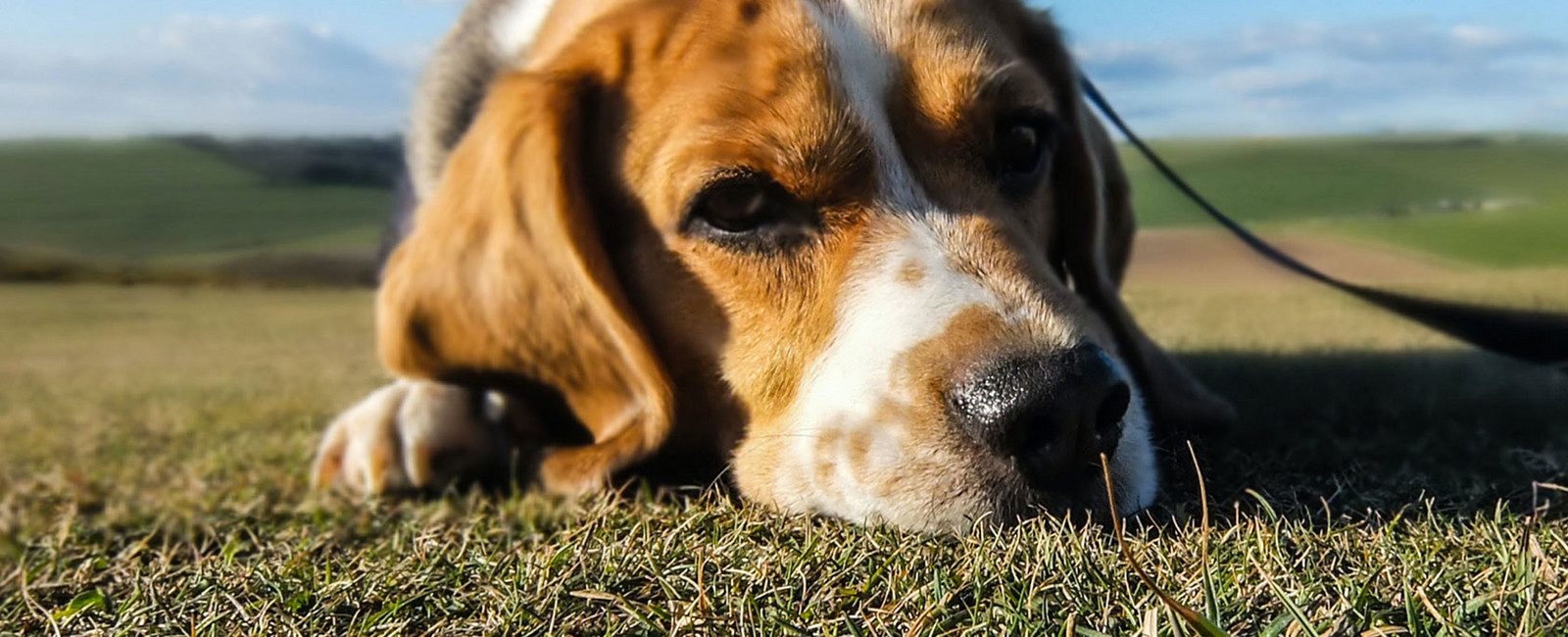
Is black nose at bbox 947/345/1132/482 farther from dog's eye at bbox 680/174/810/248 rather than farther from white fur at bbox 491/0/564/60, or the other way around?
white fur at bbox 491/0/564/60

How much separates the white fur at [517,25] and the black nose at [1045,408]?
7.36 ft

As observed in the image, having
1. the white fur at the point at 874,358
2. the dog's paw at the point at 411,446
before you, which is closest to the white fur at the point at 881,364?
the white fur at the point at 874,358

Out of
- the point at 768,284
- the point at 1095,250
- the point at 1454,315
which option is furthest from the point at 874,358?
the point at 1454,315

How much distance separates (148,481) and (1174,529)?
2.62 meters

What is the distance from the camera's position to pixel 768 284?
8.38 ft

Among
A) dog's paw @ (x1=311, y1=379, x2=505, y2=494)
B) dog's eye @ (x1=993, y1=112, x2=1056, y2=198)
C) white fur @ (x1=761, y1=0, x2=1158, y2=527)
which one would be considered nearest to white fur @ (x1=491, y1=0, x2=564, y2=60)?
dog's paw @ (x1=311, y1=379, x2=505, y2=494)

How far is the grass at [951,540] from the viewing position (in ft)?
5.32

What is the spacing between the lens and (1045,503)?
2006 mm

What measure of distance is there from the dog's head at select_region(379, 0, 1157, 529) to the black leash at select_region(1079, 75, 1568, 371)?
2.95 ft

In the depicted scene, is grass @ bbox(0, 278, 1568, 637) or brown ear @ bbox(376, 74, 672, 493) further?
brown ear @ bbox(376, 74, 672, 493)

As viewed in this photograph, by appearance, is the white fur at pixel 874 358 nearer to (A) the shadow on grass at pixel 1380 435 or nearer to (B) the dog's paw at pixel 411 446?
(A) the shadow on grass at pixel 1380 435

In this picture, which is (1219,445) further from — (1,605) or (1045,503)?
(1,605)

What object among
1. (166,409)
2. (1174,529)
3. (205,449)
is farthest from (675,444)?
(166,409)

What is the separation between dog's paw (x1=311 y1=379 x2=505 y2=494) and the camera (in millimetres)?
2943
